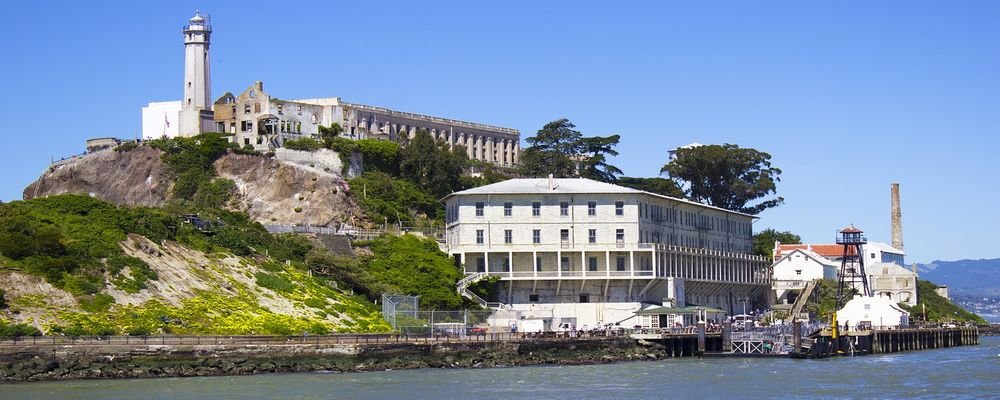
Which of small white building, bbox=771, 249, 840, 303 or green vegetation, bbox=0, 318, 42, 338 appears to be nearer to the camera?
green vegetation, bbox=0, 318, 42, 338

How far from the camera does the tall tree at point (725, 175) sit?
127625 millimetres

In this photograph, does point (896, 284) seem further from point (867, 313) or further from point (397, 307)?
point (397, 307)

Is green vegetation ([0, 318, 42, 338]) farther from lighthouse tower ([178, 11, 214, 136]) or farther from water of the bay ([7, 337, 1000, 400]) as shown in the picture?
lighthouse tower ([178, 11, 214, 136])

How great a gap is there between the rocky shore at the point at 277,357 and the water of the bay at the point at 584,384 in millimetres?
1496

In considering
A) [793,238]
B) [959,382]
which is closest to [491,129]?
[793,238]

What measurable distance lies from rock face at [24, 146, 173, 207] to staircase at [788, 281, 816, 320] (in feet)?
141

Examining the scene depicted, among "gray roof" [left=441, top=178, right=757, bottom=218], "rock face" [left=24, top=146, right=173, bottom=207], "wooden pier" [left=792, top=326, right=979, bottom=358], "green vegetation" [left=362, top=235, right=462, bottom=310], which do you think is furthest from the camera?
"rock face" [left=24, top=146, right=173, bottom=207]

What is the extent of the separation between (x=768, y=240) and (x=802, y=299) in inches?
775

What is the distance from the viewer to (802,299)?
11756 centimetres

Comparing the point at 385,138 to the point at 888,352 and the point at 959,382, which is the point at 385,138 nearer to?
the point at 888,352

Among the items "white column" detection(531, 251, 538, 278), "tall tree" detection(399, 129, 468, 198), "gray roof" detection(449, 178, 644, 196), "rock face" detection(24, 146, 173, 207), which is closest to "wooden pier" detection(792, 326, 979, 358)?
"gray roof" detection(449, 178, 644, 196)

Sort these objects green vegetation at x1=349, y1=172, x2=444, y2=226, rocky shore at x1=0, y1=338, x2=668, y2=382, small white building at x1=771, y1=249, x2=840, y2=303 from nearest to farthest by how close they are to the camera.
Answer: rocky shore at x1=0, y1=338, x2=668, y2=382
green vegetation at x1=349, y1=172, x2=444, y2=226
small white building at x1=771, y1=249, x2=840, y2=303

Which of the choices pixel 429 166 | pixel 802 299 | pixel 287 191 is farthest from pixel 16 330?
pixel 802 299

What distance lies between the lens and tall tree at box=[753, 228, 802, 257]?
432 ft
